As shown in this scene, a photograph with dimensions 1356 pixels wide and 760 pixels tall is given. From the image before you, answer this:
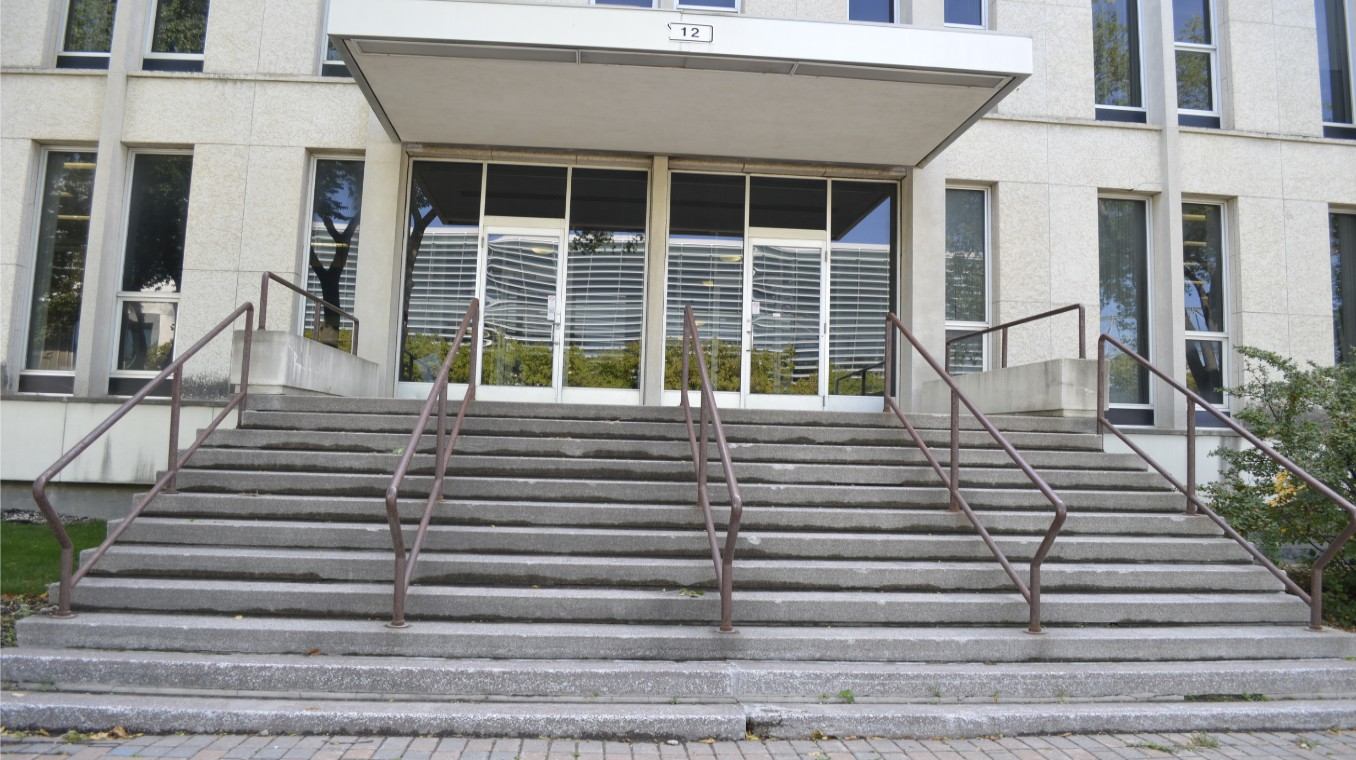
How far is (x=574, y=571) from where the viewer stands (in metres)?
5.42

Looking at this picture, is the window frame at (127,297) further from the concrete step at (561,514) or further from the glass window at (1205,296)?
the glass window at (1205,296)

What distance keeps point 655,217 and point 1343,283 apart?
9.28 m

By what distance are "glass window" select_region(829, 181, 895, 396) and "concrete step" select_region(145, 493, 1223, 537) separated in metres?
4.52

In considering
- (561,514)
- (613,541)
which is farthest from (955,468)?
(561,514)

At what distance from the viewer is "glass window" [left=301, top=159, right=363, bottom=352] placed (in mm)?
10516

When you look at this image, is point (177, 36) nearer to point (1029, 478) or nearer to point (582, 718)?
point (582, 718)

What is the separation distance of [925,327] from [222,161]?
8.94 meters

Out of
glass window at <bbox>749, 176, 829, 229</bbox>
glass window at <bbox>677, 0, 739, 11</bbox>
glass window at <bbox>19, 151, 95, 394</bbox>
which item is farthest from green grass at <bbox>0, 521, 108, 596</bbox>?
glass window at <bbox>677, 0, 739, 11</bbox>

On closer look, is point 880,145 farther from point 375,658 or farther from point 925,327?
point 375,658

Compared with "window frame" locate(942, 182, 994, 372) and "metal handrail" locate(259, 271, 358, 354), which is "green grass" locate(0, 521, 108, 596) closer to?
"metal handrail" locate(259, 271, 358, 354)

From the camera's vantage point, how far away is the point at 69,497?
31.1 ft

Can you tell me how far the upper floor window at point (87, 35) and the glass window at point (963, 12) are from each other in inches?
430

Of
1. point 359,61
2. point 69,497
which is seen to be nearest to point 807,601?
point 359,61

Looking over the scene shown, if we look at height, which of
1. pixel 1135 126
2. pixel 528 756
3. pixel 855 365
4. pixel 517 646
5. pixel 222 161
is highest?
pixel 1135 126
